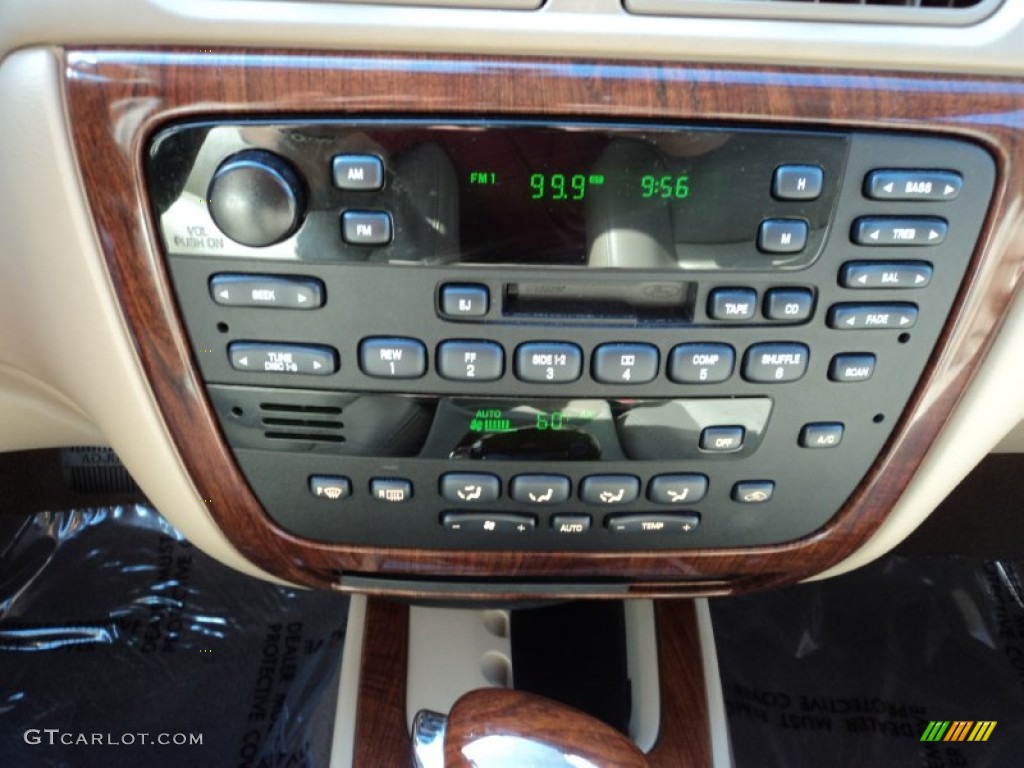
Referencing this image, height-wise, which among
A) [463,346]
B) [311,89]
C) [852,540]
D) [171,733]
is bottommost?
[171,733]

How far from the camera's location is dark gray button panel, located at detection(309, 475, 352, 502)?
0.52 metres

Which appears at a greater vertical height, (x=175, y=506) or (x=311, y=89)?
(x=311, y=89)

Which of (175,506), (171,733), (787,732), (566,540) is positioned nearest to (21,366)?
(175,506)

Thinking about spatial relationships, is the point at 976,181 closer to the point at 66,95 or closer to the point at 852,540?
the point at 852,540

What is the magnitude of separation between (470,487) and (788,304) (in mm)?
188

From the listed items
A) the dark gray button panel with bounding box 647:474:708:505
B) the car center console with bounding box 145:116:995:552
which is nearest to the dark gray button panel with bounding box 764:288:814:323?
the car center console with bounding box 145:116:995:552

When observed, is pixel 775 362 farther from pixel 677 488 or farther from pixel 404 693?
pixel 404 693

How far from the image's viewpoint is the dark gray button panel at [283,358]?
461 millimetres

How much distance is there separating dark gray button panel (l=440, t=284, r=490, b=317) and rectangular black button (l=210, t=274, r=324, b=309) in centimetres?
6

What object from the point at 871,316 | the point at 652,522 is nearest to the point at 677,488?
the point at 652,522

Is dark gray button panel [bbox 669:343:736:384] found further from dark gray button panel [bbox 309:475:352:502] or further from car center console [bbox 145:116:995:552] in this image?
dark gray button panel [bbox 309:475:352:502]

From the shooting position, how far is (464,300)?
44cm

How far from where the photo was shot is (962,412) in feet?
1.71

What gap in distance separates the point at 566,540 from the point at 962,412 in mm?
225
